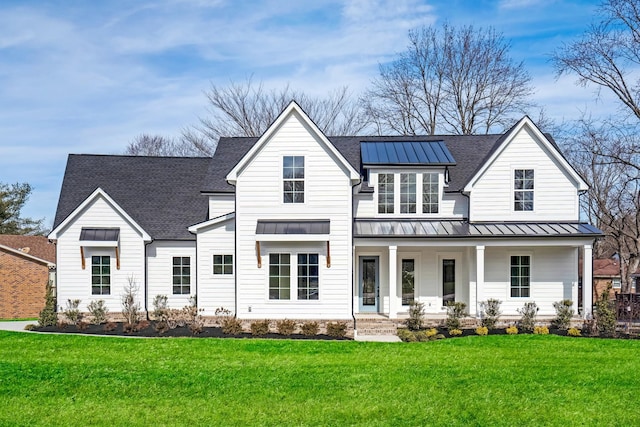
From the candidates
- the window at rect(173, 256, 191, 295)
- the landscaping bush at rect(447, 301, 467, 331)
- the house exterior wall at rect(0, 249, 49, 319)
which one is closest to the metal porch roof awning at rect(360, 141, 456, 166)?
the landscaping bush at rect(447, 301, 467, 331)

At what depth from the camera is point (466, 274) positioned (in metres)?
21.5

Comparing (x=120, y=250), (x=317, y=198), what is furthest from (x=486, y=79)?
(x=120, y=250)

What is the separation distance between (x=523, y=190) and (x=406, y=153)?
4.51m

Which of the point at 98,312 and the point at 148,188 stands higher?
the point at 148,188

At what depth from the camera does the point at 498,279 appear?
21.4 m

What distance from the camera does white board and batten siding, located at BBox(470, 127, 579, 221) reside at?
A: 21.3 meters

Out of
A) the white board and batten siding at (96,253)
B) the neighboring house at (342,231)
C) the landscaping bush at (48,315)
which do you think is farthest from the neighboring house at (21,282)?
the landscaping bush at (48,315)

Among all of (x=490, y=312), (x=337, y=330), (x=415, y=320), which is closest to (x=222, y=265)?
(x=337, y=330)

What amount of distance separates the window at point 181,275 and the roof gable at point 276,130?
17.3 ft

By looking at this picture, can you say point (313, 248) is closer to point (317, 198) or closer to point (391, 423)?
point (317, 198)

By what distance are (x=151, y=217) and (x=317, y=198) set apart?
26.3 feet

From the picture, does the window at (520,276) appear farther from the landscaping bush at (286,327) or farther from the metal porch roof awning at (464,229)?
the landscaping bush at (286,327)

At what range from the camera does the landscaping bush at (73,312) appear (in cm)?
2120

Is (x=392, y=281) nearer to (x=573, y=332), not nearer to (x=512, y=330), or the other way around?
(x=512, y=330)
